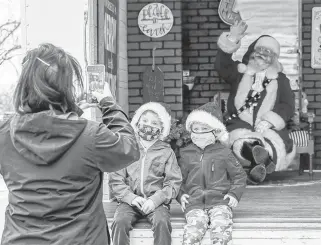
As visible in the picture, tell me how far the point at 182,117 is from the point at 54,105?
15.2 ft

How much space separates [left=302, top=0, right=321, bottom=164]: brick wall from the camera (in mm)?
7449

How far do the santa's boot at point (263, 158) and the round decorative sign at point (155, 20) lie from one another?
171 cm

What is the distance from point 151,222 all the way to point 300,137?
3.75 metres

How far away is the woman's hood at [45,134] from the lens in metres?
1.84

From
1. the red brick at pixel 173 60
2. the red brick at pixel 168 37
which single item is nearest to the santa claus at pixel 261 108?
the red brick at pixel 173 60

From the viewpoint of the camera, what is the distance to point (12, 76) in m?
4.62

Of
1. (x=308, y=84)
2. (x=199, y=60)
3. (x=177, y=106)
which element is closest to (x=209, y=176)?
(x=177, y=106)

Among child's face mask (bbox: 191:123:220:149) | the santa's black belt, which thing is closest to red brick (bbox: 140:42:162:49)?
the santa's black belt

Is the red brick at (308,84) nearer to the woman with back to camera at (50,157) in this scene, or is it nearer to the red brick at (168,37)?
the red brick at (168,37)

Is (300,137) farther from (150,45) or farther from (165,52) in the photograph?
(150,45)

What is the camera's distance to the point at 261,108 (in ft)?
21.1

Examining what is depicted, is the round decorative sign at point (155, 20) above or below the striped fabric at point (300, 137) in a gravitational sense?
above

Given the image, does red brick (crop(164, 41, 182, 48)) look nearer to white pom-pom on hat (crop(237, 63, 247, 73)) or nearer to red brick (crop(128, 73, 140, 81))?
red brick (crop(128, 73, 140, 81))

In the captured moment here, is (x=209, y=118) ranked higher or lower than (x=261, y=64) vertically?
lower
